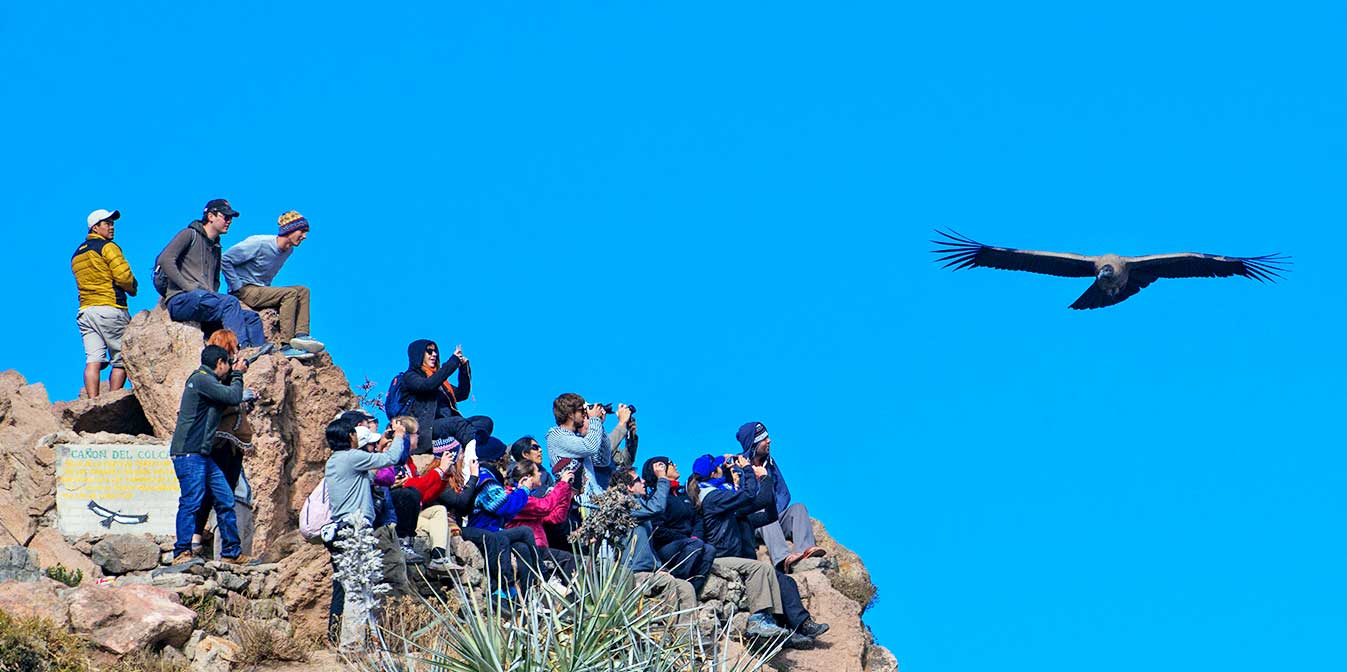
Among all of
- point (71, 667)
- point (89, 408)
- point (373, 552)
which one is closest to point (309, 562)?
point (373, 552)

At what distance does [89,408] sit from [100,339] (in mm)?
663

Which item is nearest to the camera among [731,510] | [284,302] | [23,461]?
[23,461]

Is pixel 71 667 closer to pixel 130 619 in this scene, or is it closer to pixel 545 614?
pixel 130 619

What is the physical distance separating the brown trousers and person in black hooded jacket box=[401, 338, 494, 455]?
106 cm

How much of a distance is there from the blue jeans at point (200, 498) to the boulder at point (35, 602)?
1335 mm

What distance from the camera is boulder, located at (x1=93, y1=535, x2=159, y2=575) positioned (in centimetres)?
1647

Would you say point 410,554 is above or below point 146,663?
above

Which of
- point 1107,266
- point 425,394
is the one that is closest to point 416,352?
point 425,394

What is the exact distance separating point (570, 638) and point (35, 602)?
386 centimetres

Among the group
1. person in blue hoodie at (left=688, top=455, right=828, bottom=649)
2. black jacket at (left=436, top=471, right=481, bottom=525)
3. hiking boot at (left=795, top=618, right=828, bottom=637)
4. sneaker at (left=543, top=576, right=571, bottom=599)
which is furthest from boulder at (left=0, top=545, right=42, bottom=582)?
hiking boot at (left=795, top=618, right=828, bottom=637)

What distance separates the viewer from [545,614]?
13188mm

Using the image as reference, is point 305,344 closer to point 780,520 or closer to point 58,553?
point 58,553

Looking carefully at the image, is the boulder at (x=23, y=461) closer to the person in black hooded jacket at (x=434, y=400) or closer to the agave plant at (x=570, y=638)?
the person in black hooded jacket at (x=434, y=400)

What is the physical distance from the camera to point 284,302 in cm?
1891
